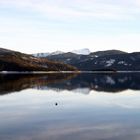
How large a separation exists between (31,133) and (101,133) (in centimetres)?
612

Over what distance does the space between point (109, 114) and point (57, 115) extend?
638 centimetres

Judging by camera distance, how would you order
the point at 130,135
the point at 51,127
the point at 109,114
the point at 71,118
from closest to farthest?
1. the point at 130,135
2. the point at 51,127
3. the point at 71,118
4. the point at 109,114

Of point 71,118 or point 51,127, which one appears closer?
point 51,127

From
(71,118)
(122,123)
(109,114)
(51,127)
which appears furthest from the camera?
(109,114)

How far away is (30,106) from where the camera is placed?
50438 mm

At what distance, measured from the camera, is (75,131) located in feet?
105

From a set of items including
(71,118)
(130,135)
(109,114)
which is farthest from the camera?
(109,114)

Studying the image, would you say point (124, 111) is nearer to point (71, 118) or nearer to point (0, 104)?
point (71, 118)

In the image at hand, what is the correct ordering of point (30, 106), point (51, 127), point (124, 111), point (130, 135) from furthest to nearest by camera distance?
point (30, 106), point (124, 111), point (51, 127), point (130, 135)

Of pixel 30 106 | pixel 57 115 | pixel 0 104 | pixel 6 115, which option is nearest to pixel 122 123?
pixel 57 115

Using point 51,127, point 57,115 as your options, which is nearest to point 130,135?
point 51,127

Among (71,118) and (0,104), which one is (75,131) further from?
(0,104)

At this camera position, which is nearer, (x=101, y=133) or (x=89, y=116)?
(x=101, y=133)

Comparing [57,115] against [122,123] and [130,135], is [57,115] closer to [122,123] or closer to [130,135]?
[122,123]
